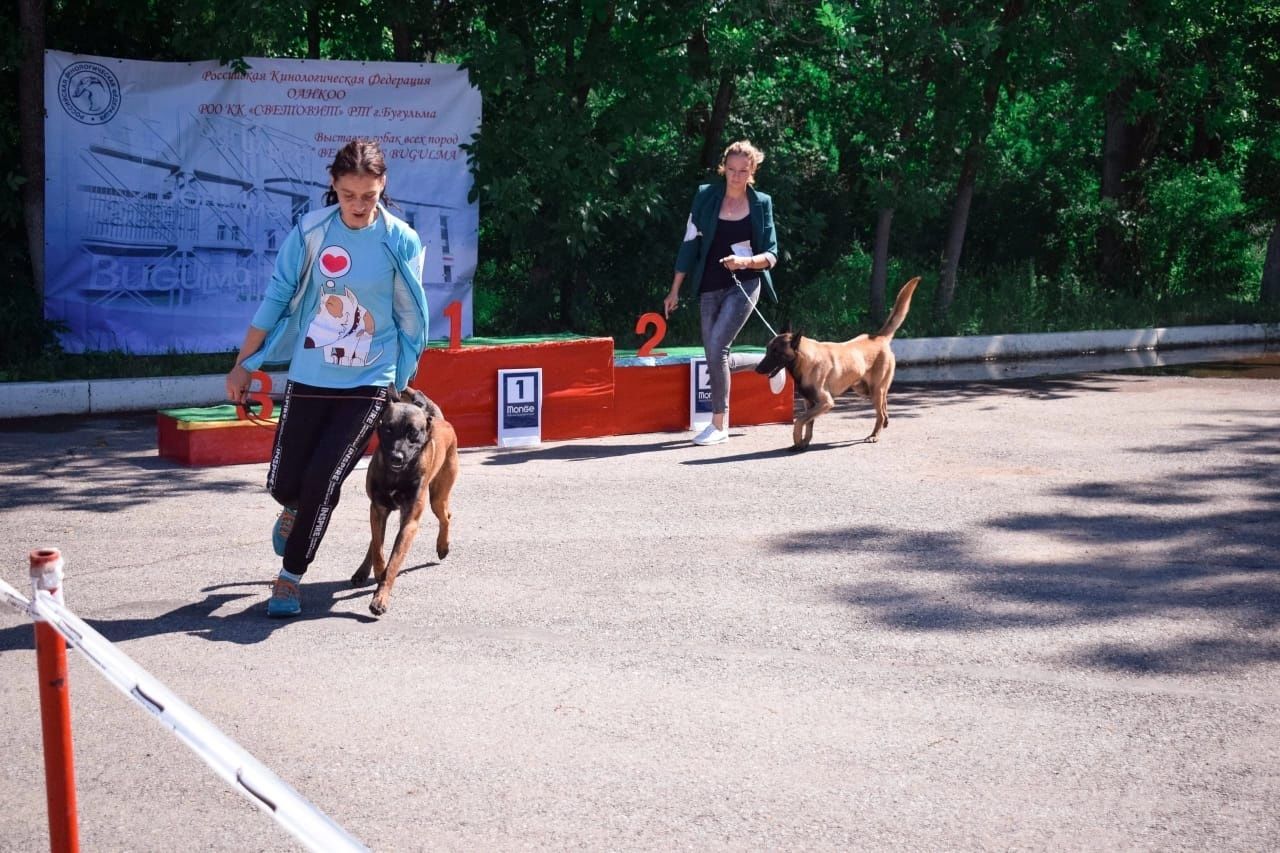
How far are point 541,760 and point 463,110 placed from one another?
10.8m

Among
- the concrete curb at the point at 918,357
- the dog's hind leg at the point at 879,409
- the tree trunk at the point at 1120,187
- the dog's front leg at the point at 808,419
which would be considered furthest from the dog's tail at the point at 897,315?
the tree trunk at the point at 1120,187

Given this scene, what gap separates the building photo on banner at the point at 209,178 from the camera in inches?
515

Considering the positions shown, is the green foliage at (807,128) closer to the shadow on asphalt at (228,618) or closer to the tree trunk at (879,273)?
the tree trunk at (879,273)

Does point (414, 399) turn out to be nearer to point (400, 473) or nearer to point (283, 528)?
point (400, 473)

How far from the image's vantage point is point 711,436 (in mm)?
10578

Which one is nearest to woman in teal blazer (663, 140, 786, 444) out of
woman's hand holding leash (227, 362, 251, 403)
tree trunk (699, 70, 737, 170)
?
woman's hand holding leash (227, 362, 251, 403)

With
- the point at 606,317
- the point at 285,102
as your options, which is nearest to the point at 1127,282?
the point at 606,317

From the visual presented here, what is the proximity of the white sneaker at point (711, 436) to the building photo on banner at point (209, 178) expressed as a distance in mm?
4240

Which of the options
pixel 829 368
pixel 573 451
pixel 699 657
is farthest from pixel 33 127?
pixel 699 657

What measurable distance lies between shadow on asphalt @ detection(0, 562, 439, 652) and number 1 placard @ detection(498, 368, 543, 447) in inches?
150

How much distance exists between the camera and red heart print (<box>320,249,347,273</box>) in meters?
5.77

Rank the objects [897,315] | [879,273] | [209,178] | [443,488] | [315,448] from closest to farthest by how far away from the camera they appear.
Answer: [315,448]
[443,488]
[897,315]
[209,178]
[879,273]

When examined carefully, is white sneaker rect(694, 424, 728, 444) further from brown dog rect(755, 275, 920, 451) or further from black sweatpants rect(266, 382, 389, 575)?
black sweatpants rect(266, 382, 389, 575)

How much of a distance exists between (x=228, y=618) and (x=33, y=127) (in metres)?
8.63
